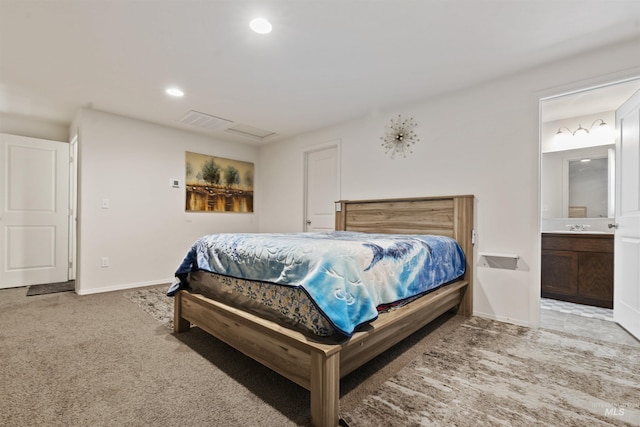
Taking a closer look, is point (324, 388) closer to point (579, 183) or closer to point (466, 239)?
point (466, 239)

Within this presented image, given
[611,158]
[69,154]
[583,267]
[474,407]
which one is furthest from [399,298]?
[69,154]

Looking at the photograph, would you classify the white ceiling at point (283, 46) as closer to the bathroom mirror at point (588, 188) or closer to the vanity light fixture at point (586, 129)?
the vanity light fixture at point (586, 129)

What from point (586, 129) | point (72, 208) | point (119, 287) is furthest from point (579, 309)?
point (72, 208)

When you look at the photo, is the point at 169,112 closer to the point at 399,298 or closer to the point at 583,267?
the point at 399,298

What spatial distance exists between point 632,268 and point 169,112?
16.5 ft

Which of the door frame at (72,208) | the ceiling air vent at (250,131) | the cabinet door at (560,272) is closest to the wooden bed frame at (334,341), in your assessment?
the cabinet door at (560,272)

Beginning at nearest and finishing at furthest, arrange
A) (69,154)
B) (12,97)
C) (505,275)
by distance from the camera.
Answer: (505,275)
(12,97)
(69,154)

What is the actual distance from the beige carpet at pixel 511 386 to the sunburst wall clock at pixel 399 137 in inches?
83.3

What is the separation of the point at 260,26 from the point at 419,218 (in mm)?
2322

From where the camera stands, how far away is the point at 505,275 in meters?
2.69

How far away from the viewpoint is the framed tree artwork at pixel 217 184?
176 inches

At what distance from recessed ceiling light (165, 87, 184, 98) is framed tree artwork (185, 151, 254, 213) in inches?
54.6

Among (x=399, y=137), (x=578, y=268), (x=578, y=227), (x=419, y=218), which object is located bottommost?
(x=578, y=268)

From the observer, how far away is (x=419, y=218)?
10.3 feet
